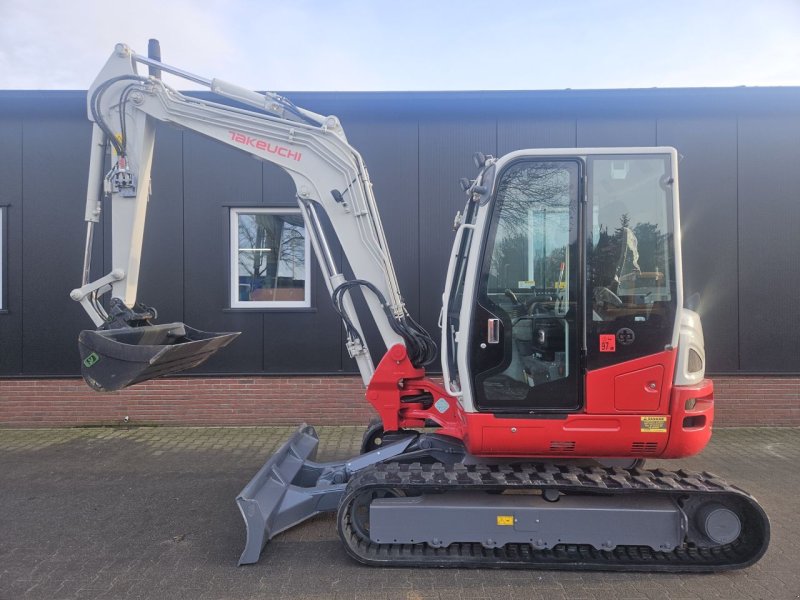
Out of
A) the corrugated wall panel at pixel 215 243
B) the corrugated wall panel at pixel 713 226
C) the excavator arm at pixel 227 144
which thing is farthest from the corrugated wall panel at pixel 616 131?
the corrugated wall panel at pixel 215 243

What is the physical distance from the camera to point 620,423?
3363 millimetres

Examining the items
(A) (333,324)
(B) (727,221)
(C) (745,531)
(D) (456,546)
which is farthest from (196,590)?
(B) (727,221)

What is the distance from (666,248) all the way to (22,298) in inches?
304

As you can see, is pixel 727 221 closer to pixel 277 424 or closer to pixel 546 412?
pixel 546 412

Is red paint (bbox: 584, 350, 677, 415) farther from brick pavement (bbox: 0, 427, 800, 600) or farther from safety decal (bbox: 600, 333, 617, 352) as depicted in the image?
brick pavement (bbox: 0, 427, 800, 600)

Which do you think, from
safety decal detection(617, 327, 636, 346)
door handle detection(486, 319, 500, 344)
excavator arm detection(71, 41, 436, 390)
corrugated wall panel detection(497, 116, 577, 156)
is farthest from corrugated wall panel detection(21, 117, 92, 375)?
safety decal detection(617, 327, 636, 346)

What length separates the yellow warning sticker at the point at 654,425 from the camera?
335 cm

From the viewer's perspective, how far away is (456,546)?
11.2ft

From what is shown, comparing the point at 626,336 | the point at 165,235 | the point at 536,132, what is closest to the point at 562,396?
the point at 626,336

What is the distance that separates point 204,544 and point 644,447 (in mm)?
3134

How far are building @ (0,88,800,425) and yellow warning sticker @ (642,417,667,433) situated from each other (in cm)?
382

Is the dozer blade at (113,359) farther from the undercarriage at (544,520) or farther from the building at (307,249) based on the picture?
the building at (307,249)

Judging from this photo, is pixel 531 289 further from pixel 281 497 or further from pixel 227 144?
pixel 227 144

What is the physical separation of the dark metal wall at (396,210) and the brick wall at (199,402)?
8.3 inches
